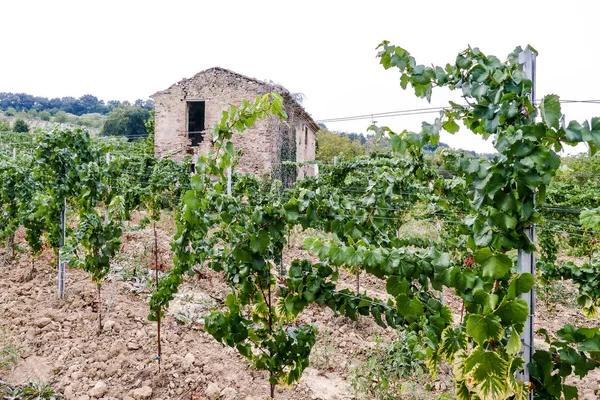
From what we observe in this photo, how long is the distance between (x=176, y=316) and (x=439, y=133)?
463cm

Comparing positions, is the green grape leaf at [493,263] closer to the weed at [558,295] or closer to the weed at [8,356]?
the weed at [8,356]

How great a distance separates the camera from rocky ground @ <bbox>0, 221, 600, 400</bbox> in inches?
150

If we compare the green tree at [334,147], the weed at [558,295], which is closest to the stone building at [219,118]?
the weed at [558,295]

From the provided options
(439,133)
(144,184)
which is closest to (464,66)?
(439,133)

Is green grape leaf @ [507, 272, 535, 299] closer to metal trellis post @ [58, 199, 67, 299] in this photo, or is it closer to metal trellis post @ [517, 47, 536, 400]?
metal trellis post @ [517, 47, 536, 400]

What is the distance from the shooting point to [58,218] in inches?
233

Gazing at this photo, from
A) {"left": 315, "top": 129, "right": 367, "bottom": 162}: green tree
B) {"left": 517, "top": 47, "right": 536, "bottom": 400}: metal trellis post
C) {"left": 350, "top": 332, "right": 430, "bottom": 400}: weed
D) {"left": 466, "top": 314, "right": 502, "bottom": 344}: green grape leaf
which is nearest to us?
{"left": 466, "top": 314, "right": 502, "bottom": 344}: green grape leaf

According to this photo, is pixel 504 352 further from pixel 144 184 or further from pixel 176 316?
pixel 144 184

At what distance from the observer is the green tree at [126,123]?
39.0m

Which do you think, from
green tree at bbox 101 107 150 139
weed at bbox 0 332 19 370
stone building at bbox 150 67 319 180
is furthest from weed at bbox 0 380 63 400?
green tree at bbox 101 107 150 139

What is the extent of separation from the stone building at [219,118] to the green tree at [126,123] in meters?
24.8

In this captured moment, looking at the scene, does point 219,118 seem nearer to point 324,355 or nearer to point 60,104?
point 324,355

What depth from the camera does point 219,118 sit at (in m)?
15.0

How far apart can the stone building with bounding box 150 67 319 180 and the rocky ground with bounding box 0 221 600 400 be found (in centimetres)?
902
